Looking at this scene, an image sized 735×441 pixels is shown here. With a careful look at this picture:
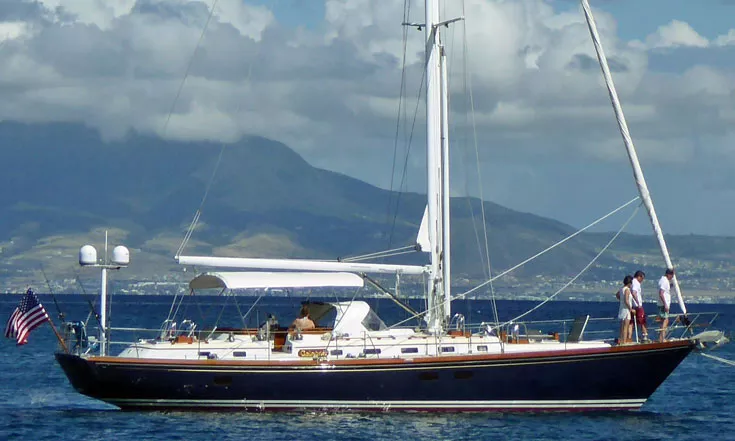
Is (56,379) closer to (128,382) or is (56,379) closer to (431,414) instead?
(128,382)

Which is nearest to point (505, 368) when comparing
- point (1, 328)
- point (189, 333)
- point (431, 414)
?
point (431, 414)

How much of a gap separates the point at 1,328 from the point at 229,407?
250ft

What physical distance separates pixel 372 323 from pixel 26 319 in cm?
987

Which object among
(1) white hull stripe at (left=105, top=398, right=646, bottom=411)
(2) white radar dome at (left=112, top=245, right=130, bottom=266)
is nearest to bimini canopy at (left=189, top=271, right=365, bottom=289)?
(2) white radar dome at (left=112, top=245, right=130, bottom=266)

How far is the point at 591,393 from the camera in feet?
121

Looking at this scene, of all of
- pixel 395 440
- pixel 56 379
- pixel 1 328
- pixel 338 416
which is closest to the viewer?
pixel 395 440

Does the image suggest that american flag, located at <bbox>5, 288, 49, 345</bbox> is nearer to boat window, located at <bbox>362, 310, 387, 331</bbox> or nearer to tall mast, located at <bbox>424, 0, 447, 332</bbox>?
boat window, located at <bbox>362, 310, 387, 331</bbox>

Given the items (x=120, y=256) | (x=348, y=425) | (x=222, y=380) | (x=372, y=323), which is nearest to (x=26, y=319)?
(x=120, y=256)

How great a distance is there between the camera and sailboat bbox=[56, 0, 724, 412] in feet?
117

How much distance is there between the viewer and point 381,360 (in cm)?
3550

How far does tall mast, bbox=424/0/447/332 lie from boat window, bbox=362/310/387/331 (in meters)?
1.42

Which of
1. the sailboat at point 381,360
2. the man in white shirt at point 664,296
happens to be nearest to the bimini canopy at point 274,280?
the sailboat at point 381,360

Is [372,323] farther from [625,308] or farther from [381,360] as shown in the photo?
[625,308]

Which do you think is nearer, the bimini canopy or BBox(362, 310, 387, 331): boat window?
the bimini canopy
